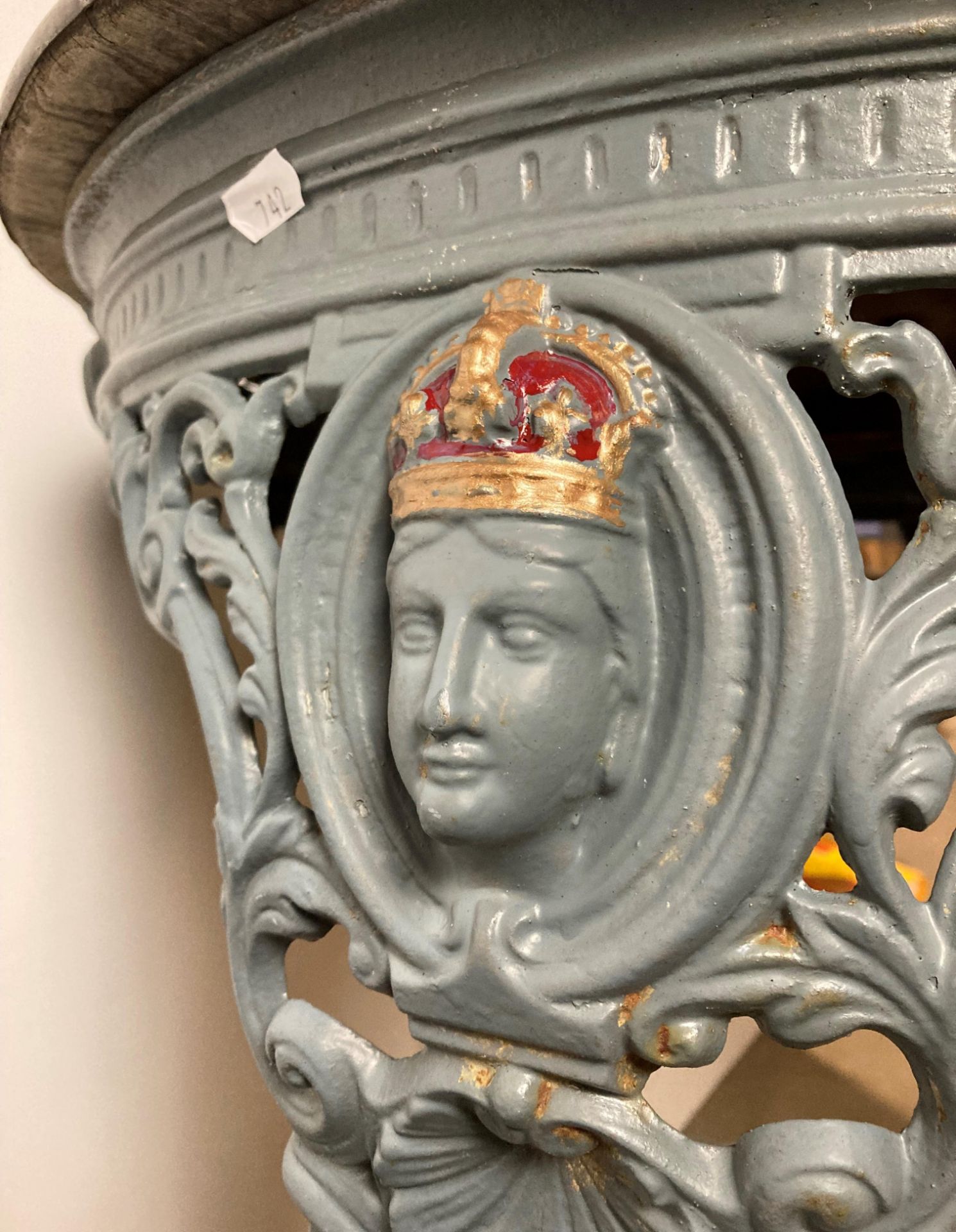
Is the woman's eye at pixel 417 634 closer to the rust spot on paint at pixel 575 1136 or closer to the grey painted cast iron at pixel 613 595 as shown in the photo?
the grey painted cast iron at pixel 613 595

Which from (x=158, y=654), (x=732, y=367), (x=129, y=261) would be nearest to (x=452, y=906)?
(x=732, y=367)

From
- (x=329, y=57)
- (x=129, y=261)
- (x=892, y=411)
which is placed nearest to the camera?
(x=329, y=57)

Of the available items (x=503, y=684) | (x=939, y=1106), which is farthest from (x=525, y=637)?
(x=939, y=1106)

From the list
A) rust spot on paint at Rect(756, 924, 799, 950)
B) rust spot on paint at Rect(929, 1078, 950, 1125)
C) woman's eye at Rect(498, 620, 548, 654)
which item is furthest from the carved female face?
rust spot on paint at Rect(929, 1078, 950, 1125)

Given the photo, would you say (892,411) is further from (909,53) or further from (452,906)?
(452,906)

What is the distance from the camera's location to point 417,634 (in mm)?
542

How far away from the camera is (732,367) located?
1.65ft

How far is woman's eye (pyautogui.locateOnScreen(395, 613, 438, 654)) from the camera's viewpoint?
1.76 ft

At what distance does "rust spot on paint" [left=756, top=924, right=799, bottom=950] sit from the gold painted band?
0.21m

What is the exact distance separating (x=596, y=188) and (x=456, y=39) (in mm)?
117

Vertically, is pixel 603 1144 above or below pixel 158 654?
below

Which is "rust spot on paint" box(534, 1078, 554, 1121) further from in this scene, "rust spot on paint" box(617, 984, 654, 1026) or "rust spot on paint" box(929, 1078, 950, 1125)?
"rust spot on paint" box(929, 1078, 950, 1125)

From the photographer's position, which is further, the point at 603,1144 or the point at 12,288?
the point at 12,288

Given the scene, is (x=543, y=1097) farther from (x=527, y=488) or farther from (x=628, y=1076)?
(x=527, y=488)
